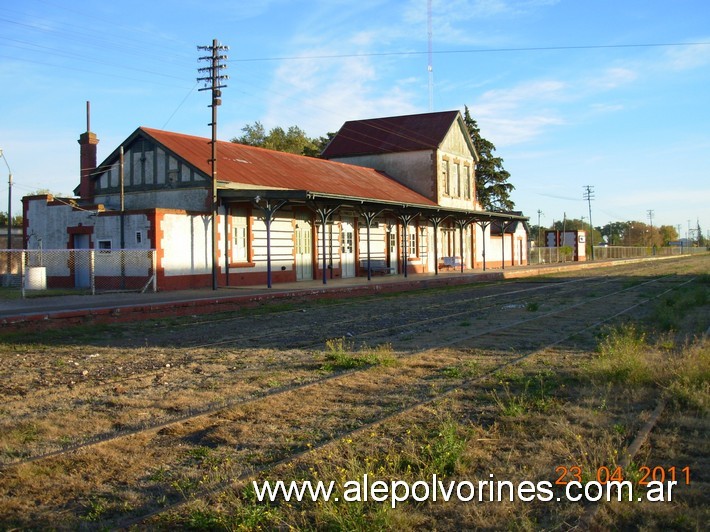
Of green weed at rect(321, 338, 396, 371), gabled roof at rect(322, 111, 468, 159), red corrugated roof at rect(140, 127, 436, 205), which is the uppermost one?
gabled roof at rect(322, 111, 468, 159)

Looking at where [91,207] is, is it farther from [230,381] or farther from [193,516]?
[193,516]

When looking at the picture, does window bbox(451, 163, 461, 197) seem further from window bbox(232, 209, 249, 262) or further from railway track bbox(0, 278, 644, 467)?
railway track bbox(0, 278, 644, 467)

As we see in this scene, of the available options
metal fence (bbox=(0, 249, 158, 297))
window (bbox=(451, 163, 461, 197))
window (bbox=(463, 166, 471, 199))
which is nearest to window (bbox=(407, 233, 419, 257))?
window (bbox=(451, 163, 461, 197))

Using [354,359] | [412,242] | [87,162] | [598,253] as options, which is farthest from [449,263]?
[598,253]

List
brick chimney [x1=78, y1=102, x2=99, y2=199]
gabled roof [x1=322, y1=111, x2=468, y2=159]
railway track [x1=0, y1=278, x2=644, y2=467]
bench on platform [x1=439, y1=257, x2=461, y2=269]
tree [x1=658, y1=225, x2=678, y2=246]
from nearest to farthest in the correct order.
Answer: railway track [x1=0, y1=278, x2=644, y2=467], brick chimney [x1=78, y1=102, x2=99, y2=199], bench on platform [x1=439, y1=257, x2=461, y2=269], gabled roof [x1=322, y1=111, x2=468, y2=159], tree [x1=658, y1=225, x2=678, y2=246]

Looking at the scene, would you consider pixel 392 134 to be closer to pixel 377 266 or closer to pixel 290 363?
pixel 377 266

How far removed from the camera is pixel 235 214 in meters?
25.8

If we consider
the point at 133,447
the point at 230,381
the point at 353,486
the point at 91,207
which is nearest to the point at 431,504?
the point at 353,486

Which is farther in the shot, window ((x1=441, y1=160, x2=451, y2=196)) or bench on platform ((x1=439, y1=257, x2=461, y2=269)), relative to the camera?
window ((x1=441, y1=160, x2=451, y2=196))

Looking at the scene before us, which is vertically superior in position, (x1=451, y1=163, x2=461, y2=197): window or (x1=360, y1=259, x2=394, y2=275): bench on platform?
(x1=451, y1=163, x2=461, y2=197): window

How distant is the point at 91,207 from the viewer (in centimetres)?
2556

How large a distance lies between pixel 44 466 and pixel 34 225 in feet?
81.4

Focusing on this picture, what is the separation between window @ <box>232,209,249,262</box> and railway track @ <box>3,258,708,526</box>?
14472 mm

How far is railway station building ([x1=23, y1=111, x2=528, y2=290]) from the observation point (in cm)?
2380
